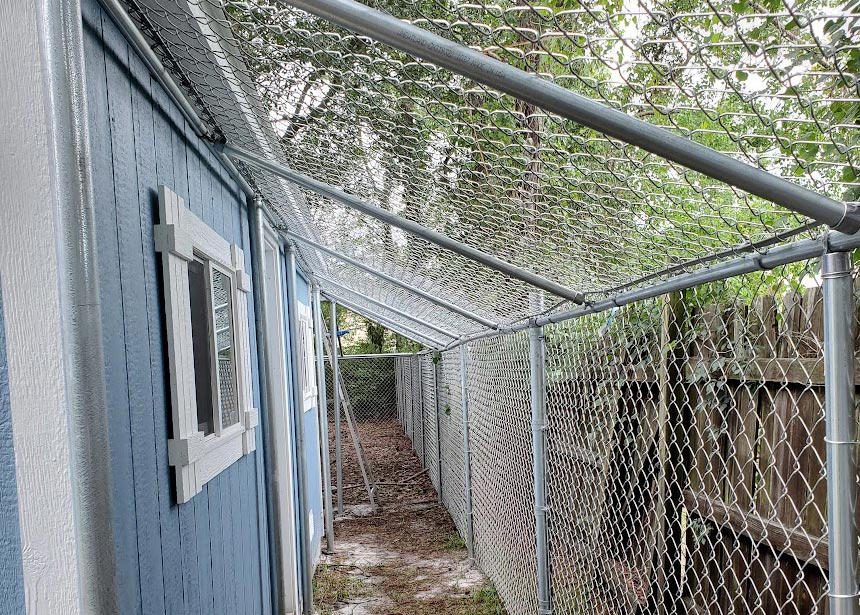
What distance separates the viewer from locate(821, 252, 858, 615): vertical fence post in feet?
3.48

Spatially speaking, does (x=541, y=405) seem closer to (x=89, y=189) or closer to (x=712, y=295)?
(x=712, y=295)

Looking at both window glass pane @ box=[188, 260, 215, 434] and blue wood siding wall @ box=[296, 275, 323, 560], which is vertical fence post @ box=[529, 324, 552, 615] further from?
blue wood siding wall @ box=[296, 275, 323, 560]

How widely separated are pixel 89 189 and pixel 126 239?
44 centimetres

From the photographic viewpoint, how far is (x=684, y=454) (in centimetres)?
190

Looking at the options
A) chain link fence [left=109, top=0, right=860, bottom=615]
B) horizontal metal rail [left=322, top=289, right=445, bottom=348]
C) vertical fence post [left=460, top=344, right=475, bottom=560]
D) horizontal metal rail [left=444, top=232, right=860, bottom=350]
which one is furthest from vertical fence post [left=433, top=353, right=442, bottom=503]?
horizontal metal rail [left=444, top=232, right=860, bottom=350]

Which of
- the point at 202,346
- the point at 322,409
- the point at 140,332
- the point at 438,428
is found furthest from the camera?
the point at 438,428

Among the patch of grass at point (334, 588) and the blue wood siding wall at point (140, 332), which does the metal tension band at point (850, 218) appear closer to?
the blue wood siding wall at point (140, 332)

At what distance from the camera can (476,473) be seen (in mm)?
5359

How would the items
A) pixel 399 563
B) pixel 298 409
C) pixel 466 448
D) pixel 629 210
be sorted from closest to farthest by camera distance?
pixel 629 210 → pixel 298 409 → pixel 466 448 → pixel 399 563

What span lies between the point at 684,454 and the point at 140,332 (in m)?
1.54

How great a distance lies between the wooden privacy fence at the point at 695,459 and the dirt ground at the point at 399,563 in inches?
84.9

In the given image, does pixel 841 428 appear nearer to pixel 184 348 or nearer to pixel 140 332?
pixel 140 332

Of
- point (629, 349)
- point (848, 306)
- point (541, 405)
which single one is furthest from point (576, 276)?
point (848, 306)

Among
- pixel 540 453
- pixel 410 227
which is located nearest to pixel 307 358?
pixel 540 453
